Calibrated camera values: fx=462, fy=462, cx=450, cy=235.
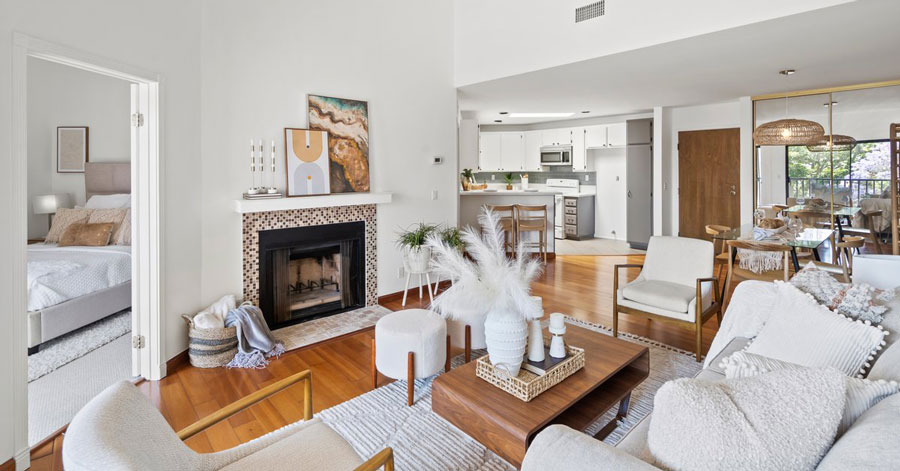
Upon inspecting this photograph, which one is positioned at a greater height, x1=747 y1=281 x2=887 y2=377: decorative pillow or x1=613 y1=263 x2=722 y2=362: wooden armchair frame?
x1=747 y1=281 x2=887 y2=377: decorative pillow

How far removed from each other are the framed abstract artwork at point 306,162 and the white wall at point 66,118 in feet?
8.07

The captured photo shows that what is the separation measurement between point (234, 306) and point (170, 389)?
780 millimetres

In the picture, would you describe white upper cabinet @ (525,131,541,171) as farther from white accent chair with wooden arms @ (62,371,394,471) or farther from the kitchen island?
white accent chair with wooden arms @ (62,371,394,471)

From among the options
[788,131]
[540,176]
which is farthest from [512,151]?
[788,131]

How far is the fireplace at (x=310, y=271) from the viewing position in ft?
13.1

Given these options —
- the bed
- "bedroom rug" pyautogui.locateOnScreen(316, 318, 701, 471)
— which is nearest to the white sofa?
"bedroom rug" pyautogui.locateOnScreen(316, 318, 701, 471)

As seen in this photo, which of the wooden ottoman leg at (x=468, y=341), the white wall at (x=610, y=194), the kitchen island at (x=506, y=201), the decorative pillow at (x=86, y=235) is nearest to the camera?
the wooden ottoman leg at (x=468, y=341)

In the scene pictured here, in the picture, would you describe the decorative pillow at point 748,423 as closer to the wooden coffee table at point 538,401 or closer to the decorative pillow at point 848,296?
the wooden coffee table at point 538,401

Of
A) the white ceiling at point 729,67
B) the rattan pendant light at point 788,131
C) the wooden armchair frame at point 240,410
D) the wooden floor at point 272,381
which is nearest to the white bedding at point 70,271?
the wooden floor at point 272,381

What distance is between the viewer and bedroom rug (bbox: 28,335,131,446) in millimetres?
2529

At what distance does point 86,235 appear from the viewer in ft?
14.5

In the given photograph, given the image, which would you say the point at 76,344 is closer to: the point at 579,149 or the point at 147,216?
the point at 147,216

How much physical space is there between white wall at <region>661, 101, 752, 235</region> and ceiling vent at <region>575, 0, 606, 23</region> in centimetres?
379

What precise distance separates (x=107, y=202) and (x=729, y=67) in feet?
21.5
